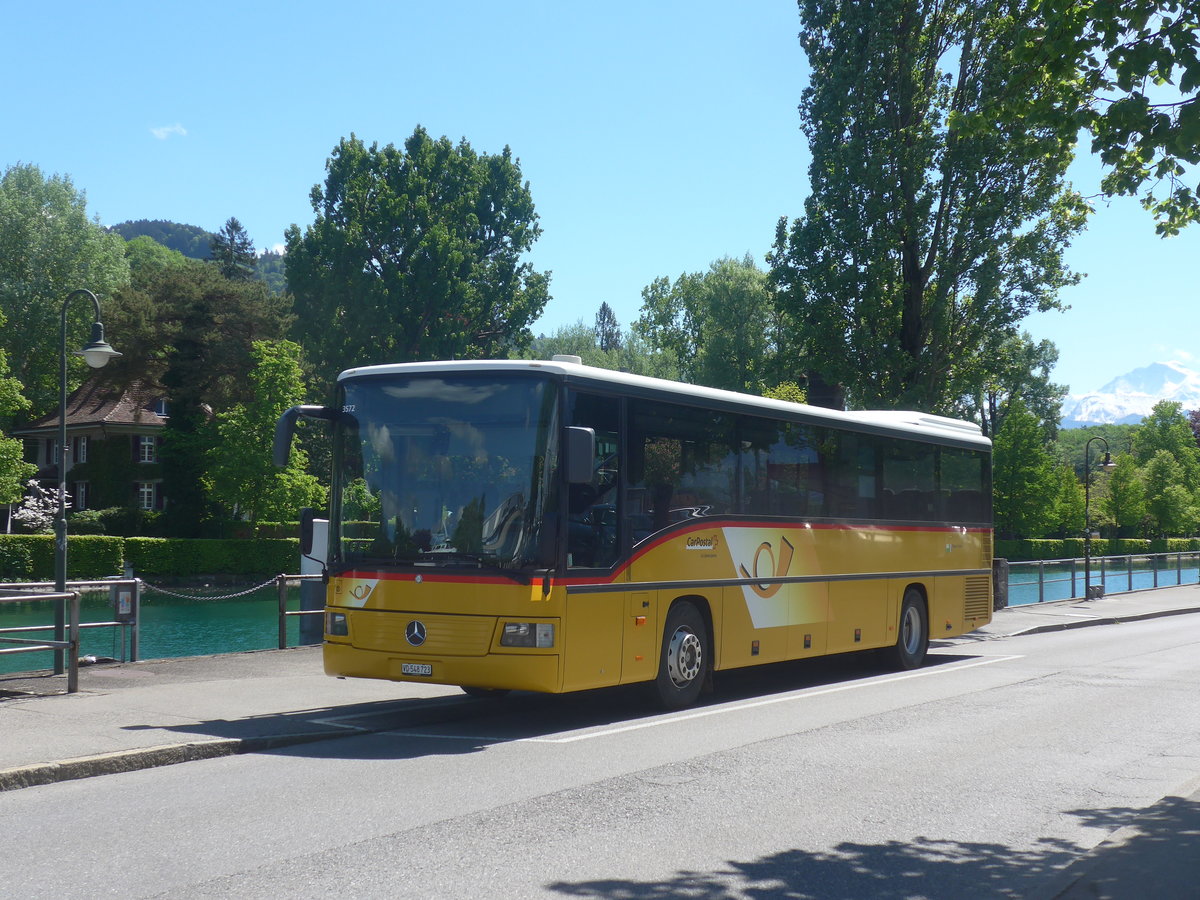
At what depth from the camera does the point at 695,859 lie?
6578 mm

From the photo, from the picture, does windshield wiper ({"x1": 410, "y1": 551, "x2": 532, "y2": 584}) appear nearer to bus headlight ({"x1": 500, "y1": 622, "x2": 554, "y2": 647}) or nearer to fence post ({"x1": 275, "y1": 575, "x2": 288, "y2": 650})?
bus headlight ({"x1": 500, "y1": 622, "x2": 554, "y2": 647})

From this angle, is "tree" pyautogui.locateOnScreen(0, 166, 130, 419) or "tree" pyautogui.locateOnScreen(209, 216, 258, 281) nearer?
"tree" pyautogui.locateOnScreen(0, 166, 130, 419)

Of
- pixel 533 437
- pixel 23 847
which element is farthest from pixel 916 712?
pixel 23 847

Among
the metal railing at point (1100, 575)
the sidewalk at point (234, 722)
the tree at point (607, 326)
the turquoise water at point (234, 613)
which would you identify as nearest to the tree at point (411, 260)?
the turquoise water at point (234, 613)

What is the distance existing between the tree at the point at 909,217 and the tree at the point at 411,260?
1400 inches

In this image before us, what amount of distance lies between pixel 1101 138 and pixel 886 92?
2283 cm

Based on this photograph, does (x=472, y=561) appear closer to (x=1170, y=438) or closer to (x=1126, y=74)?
(x=1126, y=74)

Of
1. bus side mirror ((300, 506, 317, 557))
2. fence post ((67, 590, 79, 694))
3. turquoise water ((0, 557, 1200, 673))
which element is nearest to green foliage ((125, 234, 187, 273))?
turquoise water ((0, 557, 1200, 673))

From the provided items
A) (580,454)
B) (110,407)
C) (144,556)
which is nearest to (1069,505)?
(110,407)

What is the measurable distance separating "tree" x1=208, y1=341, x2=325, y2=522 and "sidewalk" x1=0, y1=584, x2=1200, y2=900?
133 feet

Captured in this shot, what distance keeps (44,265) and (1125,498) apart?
254 feet

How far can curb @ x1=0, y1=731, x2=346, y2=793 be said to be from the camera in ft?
28.6

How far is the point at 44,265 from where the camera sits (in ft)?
234

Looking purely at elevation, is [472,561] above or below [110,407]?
below
